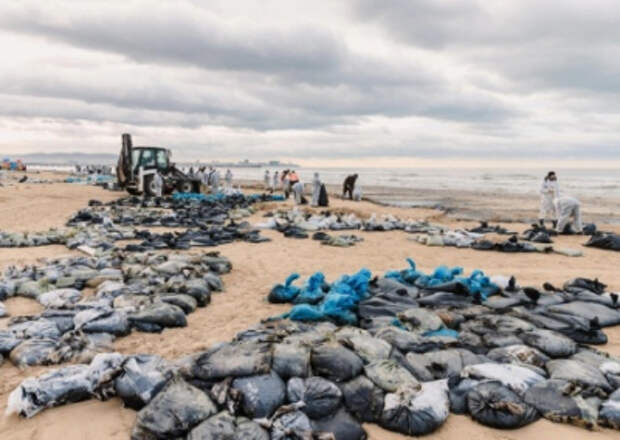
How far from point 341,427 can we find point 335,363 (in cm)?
52

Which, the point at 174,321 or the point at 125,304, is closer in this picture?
the point at 174,321

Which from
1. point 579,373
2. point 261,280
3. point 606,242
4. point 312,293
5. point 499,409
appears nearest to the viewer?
point 499,409

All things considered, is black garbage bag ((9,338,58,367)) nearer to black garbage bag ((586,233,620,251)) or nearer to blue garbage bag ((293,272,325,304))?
blue garbage bag ((293,272,325,304))

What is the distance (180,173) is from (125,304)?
2013 cm

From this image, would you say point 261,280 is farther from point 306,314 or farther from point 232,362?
point 232,362

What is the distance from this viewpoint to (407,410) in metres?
3.11

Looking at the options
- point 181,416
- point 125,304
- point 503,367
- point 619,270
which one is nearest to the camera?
point 181,416

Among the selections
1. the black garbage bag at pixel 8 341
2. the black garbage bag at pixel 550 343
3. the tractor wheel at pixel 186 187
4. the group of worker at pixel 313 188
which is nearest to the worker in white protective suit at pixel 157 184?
the tractor wheel at pixel 186 187

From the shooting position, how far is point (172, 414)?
2891mm

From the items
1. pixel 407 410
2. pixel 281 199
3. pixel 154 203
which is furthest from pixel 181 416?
pixel 281 199

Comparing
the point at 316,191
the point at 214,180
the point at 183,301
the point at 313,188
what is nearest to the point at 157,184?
the point at 214,180

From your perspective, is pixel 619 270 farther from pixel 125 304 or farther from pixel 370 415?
pixel 125 304

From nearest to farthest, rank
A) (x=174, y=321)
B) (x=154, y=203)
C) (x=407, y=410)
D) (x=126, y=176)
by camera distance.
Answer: (x=407, y=410), (x=174, y=321), (x=154, y=203), (x=126, y=176)

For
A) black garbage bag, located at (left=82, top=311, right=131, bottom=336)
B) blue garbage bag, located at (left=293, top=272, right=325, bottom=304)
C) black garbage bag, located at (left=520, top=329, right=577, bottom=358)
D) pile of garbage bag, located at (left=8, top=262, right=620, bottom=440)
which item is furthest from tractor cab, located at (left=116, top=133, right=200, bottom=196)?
black garbage bag, located at (left=520, top=329, right=577, bottom=358)
